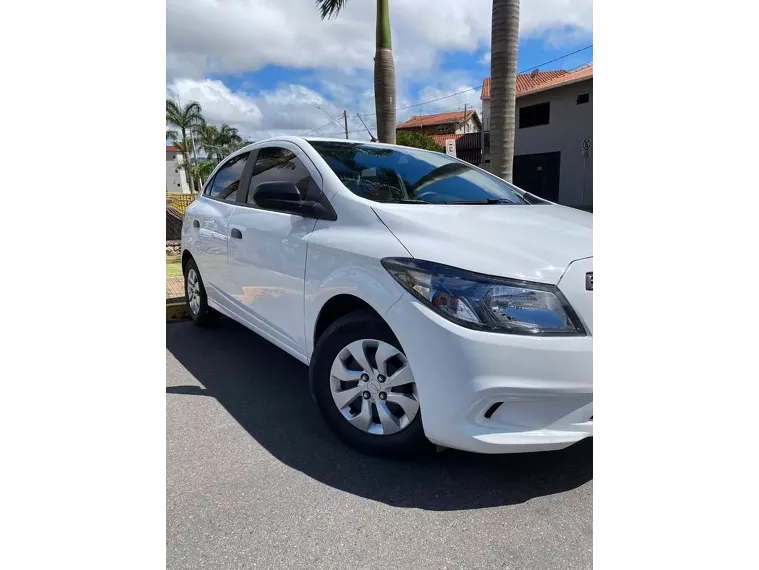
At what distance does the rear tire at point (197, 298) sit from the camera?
13.8 feet

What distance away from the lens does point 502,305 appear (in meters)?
1.77

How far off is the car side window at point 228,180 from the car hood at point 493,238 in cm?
180

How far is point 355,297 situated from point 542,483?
48.0 inches

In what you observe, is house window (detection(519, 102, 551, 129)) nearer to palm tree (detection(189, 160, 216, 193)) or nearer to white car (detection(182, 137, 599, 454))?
white car (detection(182, 137, 599, 454))

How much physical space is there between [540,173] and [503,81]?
17339 millimetres

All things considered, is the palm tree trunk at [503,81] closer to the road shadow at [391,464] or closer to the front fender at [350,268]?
the front fender at [350,268]

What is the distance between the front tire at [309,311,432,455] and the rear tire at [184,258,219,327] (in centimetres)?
223

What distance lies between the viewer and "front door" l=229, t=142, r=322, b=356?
8.54 ft

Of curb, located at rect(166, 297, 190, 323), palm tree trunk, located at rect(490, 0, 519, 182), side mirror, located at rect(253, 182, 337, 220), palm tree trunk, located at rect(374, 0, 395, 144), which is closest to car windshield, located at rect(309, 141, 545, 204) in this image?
side mirror, located at rect(253, 182, 337, 220)

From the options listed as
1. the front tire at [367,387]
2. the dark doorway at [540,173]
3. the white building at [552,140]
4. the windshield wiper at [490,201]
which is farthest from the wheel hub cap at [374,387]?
the dark doorway at [540,173]

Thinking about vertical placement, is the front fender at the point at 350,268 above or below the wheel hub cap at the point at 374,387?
above

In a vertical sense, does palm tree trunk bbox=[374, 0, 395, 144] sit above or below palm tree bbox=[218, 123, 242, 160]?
below

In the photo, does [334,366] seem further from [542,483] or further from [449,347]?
[542,483]

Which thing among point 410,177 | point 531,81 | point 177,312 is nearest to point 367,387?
point 410,177
